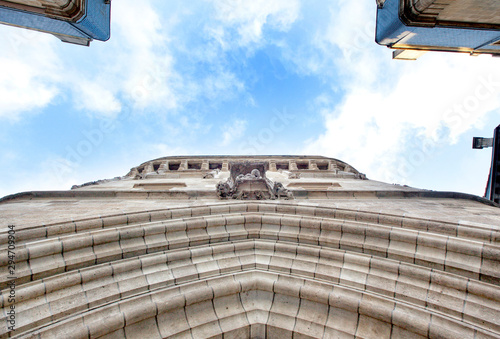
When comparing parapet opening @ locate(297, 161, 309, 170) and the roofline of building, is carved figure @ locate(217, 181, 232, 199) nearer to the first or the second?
the roofline of building

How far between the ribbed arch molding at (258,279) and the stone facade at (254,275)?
0.02 metres

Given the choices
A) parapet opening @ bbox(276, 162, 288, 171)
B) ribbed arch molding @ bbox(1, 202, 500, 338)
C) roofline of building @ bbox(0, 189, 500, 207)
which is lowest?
ribbed arch molding @ bbox(1, 202, 500, 338)

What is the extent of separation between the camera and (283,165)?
73.4 feet

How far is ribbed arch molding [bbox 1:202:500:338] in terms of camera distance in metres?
4.50

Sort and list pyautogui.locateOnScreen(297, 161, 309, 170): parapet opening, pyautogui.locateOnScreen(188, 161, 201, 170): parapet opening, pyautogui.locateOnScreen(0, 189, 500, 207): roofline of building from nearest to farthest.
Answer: pyautogui.locateOnScreen(0, 189, 500, 207): roofline of building < pyautogui.locateOnScreen(297, 161, 309, 170): parapet opening < pyautogui.locateOnScreen(188, 161, 201, 170): parapet opening

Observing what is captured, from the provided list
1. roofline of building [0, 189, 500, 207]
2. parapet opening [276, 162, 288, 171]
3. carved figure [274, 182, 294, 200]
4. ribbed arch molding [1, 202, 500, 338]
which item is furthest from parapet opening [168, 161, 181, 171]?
ribbed arch molding [1, 202, 500, 338]

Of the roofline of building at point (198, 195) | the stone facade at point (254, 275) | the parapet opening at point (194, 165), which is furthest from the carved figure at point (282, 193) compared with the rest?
the parapet opening at point (194, 165)

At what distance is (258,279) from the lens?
19.1ft

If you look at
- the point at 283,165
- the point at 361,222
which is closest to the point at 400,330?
the point at 361,222

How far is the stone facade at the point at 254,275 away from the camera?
451cm

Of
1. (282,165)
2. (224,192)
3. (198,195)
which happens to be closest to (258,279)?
(224,192)

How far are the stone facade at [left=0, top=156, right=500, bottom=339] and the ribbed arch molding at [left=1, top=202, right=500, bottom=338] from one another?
0.8 inches

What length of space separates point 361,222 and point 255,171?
5325 millimetres

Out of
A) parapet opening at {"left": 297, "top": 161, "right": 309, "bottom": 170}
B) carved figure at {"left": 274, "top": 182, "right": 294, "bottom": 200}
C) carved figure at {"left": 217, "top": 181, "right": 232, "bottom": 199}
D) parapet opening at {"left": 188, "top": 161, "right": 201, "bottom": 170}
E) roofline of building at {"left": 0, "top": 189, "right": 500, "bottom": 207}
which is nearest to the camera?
carved figure at {"left": 217, "top": 181, "right": 232, "bottom": 199}
